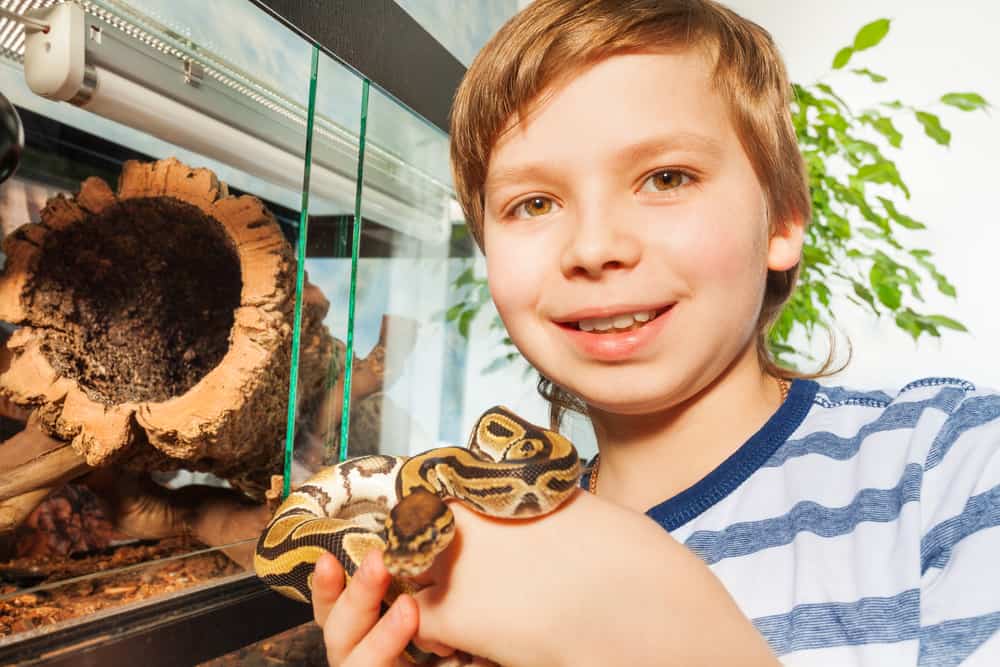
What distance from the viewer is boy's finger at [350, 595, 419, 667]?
68cm

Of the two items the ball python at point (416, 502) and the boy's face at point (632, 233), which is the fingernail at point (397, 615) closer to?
the ball python at point (416, 502)

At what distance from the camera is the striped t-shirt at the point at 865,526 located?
0.68 m

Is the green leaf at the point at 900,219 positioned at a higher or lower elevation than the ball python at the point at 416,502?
higher

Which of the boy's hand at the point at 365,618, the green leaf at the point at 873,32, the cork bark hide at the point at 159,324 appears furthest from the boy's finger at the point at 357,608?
the green leaf at the point at 873,32

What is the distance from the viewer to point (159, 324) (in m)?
1.33

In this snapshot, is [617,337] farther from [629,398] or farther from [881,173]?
[881,173]

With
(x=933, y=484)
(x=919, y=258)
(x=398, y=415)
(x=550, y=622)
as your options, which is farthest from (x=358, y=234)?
(x=919, y=258)

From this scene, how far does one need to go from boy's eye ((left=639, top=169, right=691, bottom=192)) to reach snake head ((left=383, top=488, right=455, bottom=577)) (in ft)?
1.48

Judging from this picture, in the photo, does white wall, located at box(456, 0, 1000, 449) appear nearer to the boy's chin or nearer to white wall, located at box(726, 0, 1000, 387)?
white wall, located at box(726, 0, 1000, 387)

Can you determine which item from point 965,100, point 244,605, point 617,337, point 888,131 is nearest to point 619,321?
point 617,337

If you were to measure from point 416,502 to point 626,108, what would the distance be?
52 centimetres

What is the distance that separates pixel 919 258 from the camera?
7.63 feet

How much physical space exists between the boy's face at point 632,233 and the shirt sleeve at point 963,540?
0.90ft

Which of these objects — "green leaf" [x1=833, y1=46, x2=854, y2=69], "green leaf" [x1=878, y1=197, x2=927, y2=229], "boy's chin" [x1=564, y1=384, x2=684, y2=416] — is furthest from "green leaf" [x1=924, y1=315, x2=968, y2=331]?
"boy's chin" [x1=564, y1=384, x2=684, y2=416]
